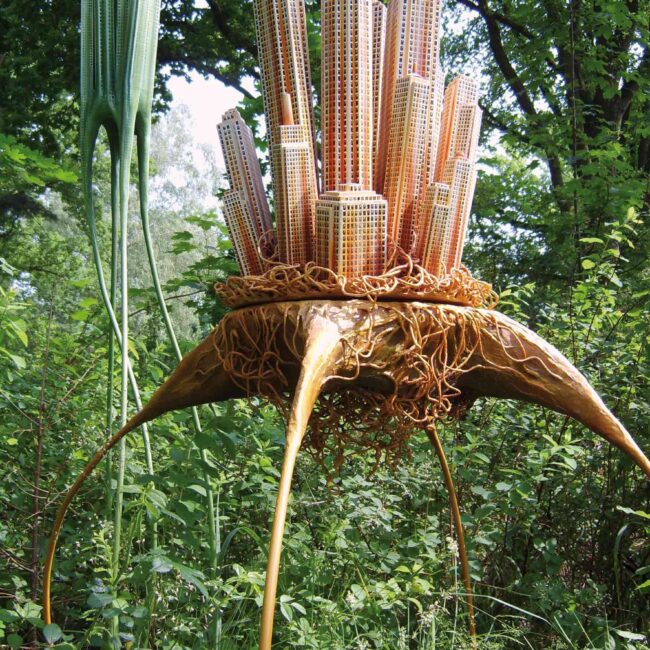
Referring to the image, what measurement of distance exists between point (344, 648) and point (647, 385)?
1168 mm

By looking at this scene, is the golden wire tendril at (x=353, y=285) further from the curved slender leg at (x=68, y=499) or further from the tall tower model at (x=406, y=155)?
the curved slender leg at (x=68, y=499)

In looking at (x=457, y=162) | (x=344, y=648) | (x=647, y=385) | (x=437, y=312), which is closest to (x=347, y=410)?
(x=437, y=312)

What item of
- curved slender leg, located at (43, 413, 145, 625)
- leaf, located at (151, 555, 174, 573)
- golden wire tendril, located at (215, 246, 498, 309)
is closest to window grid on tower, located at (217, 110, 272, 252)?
golden wire tendril, located at (215, 246, 498, 309)

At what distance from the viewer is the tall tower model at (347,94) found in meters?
1.16

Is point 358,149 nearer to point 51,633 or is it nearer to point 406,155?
point 406,155

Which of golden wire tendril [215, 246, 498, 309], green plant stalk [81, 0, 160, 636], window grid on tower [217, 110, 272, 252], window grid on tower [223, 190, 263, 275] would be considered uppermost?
green plant stalk [81, 0, 160, 636]

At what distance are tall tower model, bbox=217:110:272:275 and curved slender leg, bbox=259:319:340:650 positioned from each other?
26 centimetres

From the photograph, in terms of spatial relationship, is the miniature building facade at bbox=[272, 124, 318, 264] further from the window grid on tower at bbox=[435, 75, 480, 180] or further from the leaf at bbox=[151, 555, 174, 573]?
the leaf at bbox=[151, 555, 174, 573]

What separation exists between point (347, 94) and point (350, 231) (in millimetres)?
229

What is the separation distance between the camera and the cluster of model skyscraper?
1.13m

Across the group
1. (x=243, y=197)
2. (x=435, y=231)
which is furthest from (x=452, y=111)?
(x=243, y=197)

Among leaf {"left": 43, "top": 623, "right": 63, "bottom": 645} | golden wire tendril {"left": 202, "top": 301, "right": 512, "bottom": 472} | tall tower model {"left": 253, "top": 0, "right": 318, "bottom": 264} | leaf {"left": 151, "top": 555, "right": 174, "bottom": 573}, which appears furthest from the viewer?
leaf {"left": 151, "top": 555, "right": 174, "bottom": 573}

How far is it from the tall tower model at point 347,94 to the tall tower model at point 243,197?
133 millimetres

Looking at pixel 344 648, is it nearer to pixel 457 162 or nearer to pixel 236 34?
pixel 457 162
